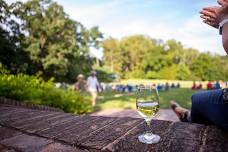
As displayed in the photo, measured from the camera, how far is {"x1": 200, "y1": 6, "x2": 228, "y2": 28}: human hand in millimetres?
1398

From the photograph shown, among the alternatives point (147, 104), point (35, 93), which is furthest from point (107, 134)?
point (35, 93)

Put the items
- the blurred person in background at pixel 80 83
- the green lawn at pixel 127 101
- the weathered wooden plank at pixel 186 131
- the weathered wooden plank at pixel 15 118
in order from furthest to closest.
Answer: the blurred person in background at pixel 80 83, the green lawn at pixel 127 101, the weathered wooden plank at pixel 15 118, the weathered wooden plank at pixel 186 131

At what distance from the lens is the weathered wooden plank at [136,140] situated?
131 cm

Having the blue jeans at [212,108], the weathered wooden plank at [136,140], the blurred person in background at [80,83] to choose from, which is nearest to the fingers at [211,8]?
the blue jeans at [212,108]

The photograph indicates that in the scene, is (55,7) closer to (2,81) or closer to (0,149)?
(2,81)

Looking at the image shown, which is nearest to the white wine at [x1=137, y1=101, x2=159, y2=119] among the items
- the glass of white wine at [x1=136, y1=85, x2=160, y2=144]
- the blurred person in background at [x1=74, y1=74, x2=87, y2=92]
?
the glass of white wine at [x1=136, y1=85, x2=160, y2=144]

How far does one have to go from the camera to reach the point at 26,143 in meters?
1.52

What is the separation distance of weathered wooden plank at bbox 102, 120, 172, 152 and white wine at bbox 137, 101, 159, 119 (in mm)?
151

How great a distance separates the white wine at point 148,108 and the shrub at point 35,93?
128 inches

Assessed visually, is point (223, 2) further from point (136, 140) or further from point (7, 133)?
point (7, 133)

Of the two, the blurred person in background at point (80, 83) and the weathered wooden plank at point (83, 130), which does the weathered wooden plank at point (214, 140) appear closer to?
the weathered wooden plank at point (83, 130)

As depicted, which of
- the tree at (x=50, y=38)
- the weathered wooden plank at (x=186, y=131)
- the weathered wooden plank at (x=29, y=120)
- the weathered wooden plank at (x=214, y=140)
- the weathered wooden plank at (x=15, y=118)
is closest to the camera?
the weathered wooden plank at (x=214, y=140)

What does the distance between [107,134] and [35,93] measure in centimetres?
352

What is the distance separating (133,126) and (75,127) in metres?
0.39
